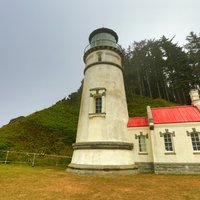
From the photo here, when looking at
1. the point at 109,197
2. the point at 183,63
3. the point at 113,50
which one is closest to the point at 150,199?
the point at 109,197

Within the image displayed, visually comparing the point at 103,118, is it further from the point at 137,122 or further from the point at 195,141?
the point at 195,141

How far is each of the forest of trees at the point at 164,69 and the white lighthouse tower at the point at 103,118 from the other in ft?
92.7

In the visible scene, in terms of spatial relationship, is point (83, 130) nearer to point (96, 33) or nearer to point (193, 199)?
point (193, 199)

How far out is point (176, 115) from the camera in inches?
609

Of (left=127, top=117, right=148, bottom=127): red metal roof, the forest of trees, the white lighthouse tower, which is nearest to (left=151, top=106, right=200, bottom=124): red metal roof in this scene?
(left=127, top=117, right=148, bottom=127): red metal roof

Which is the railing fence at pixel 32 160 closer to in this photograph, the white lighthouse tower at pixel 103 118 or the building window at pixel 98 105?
the white lighthouse tower at pixel 103 118

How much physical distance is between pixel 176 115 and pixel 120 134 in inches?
246

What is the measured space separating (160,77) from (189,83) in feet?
28.3

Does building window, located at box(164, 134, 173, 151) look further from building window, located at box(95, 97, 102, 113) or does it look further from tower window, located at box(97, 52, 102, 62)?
tower window, located at box(97, 52, 102, 62)

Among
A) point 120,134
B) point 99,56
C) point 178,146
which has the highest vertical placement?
point 99,56

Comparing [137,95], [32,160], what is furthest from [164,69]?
[32,160]

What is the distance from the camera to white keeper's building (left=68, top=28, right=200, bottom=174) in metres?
12.8

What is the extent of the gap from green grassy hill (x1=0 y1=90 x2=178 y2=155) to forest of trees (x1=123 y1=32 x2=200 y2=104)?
8.34m

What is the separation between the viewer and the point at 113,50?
17.2 m
